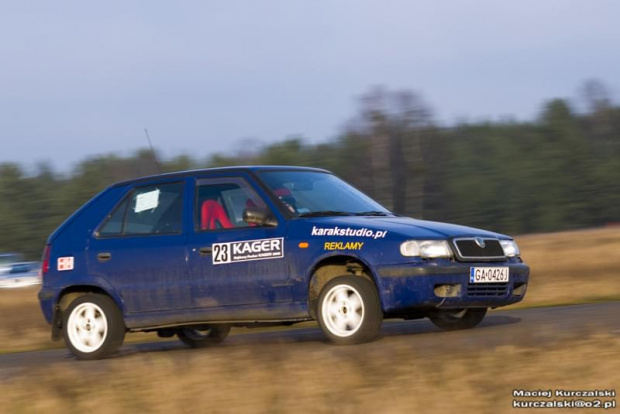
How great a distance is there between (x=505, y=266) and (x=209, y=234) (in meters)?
2.57

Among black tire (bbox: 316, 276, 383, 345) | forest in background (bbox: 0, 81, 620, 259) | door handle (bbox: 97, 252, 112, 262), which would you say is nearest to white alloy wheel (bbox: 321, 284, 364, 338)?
black tire (bbox: 316, 276, 383, 345)

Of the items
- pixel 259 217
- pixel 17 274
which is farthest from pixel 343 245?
pixel 17 274

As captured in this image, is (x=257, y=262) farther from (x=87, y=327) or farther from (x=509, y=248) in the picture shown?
(x=509, y=248)

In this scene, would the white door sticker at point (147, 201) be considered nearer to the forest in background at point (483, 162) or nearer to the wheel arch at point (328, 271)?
the wheel arch at point (328, 271)

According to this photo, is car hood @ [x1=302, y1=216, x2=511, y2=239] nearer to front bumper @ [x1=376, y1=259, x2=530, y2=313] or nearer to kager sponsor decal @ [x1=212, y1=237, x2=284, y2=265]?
front bumper @ [x1=376, y1=259, x2=530, y2=313]

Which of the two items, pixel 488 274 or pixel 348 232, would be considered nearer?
pixel 348 232

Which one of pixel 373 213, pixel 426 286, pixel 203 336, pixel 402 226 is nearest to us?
pixel 426 286

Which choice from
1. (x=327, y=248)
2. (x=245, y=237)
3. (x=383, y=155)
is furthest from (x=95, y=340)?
(x=383, y=155)

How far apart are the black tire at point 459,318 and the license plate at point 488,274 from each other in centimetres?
77

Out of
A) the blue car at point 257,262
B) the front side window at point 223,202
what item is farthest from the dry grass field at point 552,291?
Answer: the front side window at point 223,202

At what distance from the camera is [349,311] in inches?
320

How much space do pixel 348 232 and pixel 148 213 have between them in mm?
2122

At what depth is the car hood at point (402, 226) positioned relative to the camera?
813 centimetres

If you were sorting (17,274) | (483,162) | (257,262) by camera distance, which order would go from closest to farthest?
1. (257,262)
2. (17,274)
3. (483,162)
